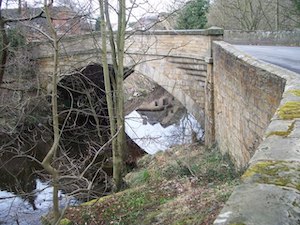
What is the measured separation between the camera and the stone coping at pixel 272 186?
123 cm

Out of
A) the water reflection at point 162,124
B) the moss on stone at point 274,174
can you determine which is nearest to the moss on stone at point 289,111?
the moss on stone at point 274,174

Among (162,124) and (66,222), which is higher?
(66,222)

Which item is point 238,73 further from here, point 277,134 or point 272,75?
point 277,134

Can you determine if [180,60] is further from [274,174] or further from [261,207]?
[261,207]

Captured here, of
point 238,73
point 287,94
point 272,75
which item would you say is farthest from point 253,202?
point 238,73

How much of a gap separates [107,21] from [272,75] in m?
7.02

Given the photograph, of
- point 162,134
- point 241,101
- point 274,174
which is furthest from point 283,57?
point 162,134

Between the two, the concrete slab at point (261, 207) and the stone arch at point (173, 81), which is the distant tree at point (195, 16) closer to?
the stone arch at point (173, 81)

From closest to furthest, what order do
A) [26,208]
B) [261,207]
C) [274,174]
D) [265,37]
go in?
[261,207] → [274,174] → [26,208] → [265,37]

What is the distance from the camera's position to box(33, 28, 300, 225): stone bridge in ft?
4.46

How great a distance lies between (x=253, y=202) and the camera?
132 cm

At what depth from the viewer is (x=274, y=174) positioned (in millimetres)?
1610

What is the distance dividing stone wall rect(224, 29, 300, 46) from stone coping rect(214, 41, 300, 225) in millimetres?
12693

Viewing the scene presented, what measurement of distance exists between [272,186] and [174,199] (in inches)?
219
